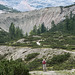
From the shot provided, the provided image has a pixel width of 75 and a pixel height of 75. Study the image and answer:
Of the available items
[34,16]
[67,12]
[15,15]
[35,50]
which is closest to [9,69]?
[35,50]

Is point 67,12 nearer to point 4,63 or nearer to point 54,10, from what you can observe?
point 54,10

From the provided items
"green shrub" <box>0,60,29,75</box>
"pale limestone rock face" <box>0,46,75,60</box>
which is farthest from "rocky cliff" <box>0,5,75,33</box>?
"green shrub" <box>0,60,29,75</box>

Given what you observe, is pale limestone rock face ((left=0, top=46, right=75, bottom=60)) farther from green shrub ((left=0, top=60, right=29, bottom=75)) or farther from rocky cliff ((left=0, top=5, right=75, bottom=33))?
rocky cliff ((left=0, top=5, right=75, bottom=33))

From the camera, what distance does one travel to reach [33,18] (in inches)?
7264

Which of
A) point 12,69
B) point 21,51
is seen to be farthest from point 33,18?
point 12,69

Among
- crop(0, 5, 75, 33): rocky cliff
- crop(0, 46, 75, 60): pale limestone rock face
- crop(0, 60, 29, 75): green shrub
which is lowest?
crop(0, 5, 75, 33): rocky cliff

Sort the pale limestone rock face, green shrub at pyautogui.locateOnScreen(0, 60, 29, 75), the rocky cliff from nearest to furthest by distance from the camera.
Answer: green shrub at pyautogui.locateOnScreen(0, 60, 29, 75)
the pale limestone rock face
the rocky cliff

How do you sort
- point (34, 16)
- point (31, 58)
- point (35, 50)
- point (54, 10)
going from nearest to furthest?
point (31, 58) < point (35, 50) < point (54, 10) < point (34, 16)

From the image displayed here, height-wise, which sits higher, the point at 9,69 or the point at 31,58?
the point at 9,69

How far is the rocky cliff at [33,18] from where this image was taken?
6491 inches

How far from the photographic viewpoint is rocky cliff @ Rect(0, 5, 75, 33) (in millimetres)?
164875

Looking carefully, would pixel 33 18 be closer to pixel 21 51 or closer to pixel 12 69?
pixel 21 51

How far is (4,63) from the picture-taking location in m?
20.5

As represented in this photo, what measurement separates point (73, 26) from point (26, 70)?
83.2 metres
